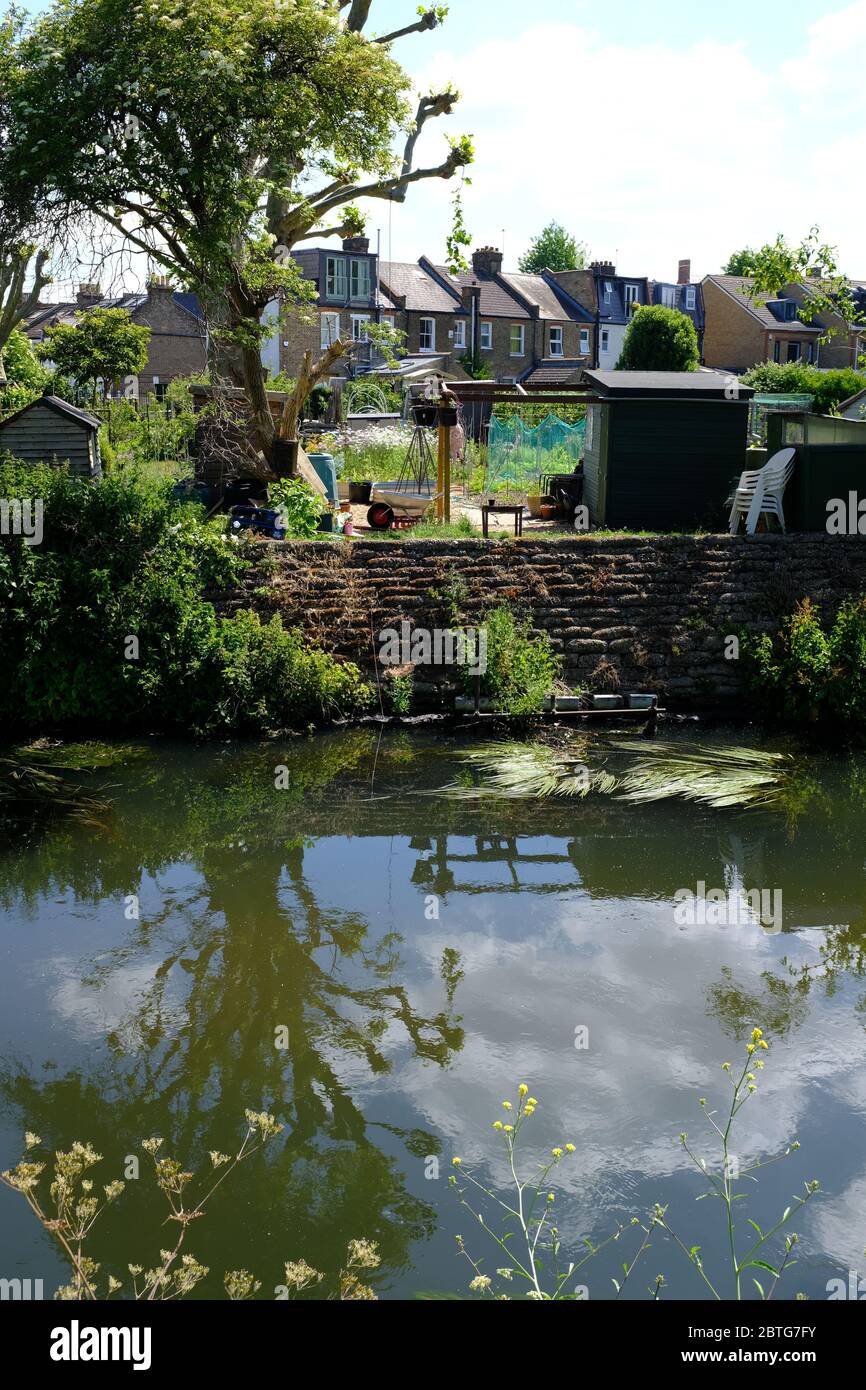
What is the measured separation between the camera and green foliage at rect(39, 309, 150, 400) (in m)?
31.8

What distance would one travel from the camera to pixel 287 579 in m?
17.8

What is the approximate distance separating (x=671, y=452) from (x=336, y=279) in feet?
104

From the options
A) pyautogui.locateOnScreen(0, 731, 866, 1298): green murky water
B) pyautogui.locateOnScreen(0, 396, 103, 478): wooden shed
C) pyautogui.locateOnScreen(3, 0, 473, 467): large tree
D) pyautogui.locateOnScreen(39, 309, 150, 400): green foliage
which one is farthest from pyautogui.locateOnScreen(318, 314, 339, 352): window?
pyautogui.locateOnScreen(0, 731, 866, 1298): green murky water

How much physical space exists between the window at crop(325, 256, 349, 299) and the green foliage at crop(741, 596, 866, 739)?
35.6 m

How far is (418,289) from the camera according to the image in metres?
51.4

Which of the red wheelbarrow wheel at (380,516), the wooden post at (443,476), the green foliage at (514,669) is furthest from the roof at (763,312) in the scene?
the green foliage at (514,669)

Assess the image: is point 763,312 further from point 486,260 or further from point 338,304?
point 338,304

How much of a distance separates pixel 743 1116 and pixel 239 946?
459 centimetres

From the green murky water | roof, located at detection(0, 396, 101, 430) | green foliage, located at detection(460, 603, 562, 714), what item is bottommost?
the green murky water

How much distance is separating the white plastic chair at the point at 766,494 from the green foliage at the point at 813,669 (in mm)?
2319

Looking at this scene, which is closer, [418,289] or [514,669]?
[514,669]

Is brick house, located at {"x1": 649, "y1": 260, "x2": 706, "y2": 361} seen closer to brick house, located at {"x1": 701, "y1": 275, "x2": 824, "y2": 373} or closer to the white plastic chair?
brick house, located at {"x1": 701, "y1": 275, "x2": 824, "y2": 373}

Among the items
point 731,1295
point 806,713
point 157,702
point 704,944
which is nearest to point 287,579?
point 157,702

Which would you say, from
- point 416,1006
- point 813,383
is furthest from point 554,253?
point 416,1006
